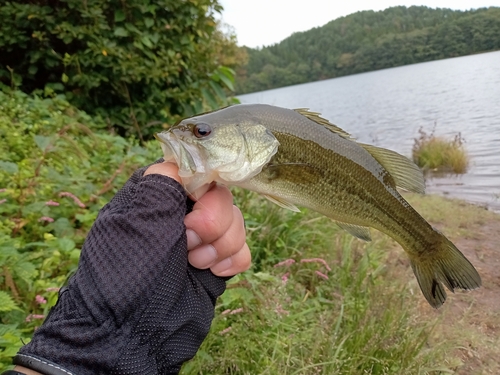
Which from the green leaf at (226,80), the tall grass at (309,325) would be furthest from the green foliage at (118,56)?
the tall grass at (309,325)

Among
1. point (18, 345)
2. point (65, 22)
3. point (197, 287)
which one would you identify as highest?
point (65, 22)

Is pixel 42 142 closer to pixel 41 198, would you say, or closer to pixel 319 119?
pixel 41 198

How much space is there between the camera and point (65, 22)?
6035 millimetres

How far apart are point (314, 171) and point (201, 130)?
0.60m

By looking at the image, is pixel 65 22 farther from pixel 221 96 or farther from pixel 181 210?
pixel 181 210

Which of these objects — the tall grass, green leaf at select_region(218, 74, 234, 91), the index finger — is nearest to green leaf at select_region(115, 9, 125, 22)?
green leaf at select_region(218, 74, 234, 91)

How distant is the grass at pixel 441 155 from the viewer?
13.3 m

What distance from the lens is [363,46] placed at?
98.6 meters

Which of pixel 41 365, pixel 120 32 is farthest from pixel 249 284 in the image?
pixel 120 32

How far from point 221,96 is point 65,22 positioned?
2.75 meters

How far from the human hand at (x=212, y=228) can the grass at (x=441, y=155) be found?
13.3 metres

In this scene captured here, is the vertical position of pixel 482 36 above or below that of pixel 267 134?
below

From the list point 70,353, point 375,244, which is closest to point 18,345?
point 70,353

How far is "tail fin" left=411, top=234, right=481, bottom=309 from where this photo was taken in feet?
6.85
